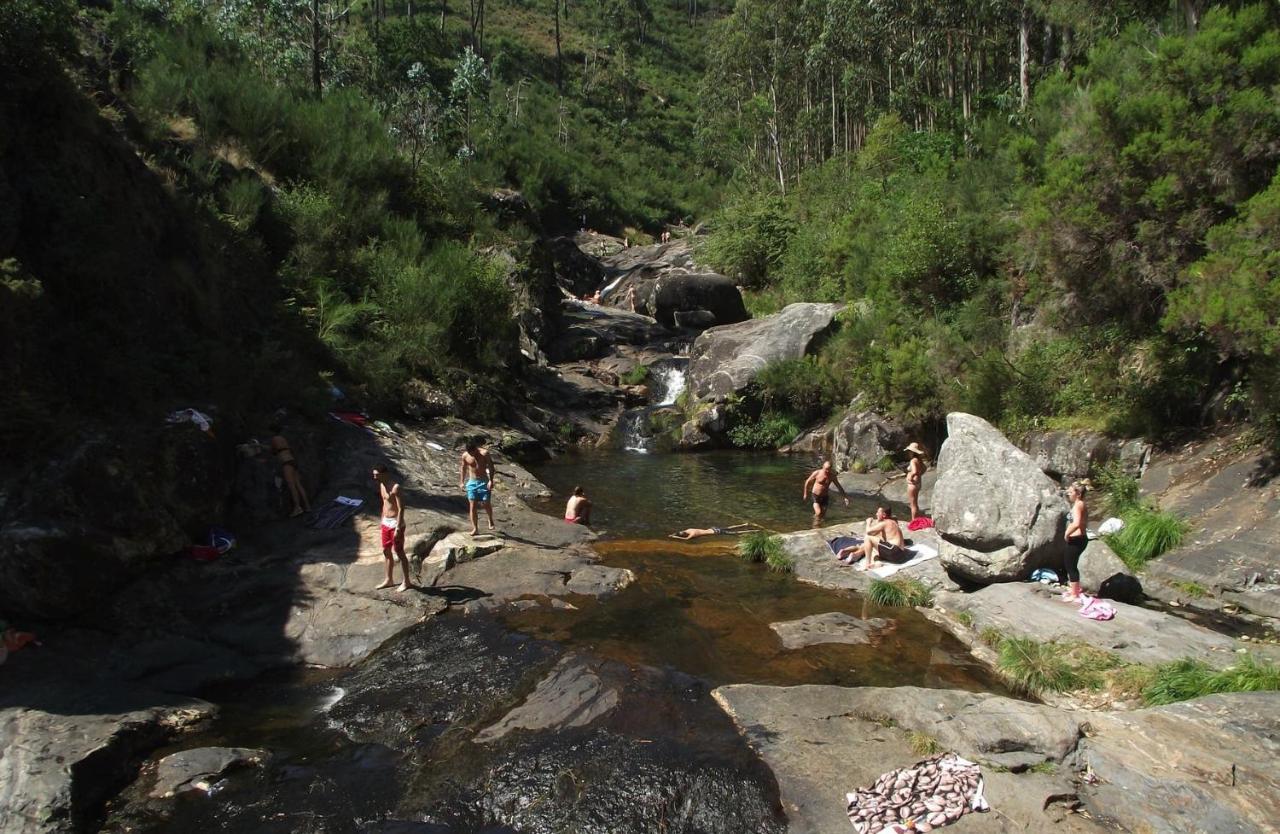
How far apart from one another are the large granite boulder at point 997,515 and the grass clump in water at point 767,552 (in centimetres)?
222

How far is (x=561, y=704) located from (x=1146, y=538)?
8841 millimetres

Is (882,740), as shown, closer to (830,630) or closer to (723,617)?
(830,630)

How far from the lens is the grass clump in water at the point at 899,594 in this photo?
10.5 m

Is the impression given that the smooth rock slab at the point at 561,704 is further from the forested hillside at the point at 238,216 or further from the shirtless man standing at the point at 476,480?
the forested hillside at the point at 238,216

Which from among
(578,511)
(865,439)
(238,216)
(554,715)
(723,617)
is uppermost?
(238,216)

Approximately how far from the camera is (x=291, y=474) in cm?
1256

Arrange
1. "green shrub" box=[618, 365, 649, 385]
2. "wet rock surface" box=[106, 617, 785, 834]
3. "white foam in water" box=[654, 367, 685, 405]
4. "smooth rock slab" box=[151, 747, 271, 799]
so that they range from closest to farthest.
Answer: "wet rock surface" box=[106, 617, 785, 834] < "smooth rock slab" box=[151, 747, 271, 799] < "white foam in water" box=[654, 367, 685, 405] < "green shrub" box=[618, 365, 649, 385]

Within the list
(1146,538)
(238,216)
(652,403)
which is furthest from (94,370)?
(652,403)

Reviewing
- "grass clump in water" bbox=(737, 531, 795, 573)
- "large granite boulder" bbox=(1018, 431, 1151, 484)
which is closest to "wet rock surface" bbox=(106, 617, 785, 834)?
"grass clump in water" bbox=(737, 531, 795, 573)

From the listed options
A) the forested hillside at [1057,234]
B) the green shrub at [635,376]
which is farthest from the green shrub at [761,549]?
the green shrub at [635,376]

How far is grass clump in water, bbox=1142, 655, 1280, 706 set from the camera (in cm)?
716

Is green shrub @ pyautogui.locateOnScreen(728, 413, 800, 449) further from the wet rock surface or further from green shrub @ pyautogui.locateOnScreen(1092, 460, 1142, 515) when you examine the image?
the wet rock surface

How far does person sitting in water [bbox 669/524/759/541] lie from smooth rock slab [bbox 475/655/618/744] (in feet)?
19.2

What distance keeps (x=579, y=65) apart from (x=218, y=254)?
66712 mm
